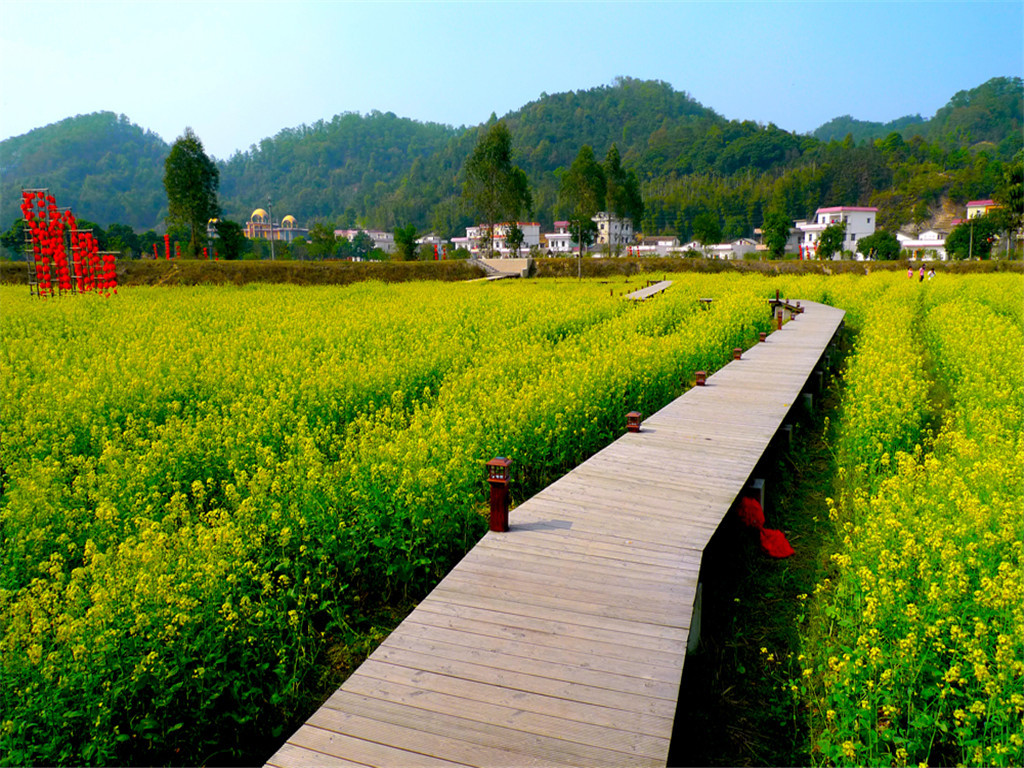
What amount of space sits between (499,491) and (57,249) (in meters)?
25.4

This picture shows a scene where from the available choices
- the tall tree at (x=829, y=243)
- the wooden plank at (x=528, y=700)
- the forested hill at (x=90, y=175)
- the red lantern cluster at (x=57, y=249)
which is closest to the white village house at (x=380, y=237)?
the forested hill at (x=90, y=175)

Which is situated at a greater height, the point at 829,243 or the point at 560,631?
the point at 829,243

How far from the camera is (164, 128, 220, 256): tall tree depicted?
5447cm

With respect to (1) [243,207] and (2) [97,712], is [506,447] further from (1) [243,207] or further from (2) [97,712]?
(1) [243,207]

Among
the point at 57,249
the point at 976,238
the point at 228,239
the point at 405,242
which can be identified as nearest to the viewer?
the point at 57,249

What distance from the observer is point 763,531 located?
269 inches

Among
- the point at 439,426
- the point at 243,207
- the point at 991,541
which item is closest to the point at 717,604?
the point at 991,541

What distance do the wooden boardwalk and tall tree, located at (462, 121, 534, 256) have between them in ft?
189

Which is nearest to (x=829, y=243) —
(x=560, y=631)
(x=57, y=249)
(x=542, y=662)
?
(x=57, y=249)

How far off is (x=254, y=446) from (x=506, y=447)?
2.58m

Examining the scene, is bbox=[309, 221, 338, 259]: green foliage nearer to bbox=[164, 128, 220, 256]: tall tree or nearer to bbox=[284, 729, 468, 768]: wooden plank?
bbox=[164, 128, 220, 256]: tall tree

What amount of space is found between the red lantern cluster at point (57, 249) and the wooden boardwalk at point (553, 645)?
24.3m

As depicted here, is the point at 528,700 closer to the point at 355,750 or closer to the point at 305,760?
the point at 355,750

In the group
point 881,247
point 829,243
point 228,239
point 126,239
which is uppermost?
point 126,239
